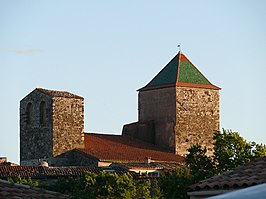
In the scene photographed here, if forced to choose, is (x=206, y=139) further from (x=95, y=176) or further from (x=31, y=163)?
(x=95, y=176)

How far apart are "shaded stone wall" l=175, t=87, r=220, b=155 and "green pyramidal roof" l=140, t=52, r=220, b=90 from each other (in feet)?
1.71

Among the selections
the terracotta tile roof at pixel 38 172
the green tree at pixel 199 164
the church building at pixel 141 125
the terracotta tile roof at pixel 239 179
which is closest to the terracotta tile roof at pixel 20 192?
the terracotta tile roof at pixel 239 179

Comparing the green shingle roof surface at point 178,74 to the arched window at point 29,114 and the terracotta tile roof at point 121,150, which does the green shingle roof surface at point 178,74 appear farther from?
the arched window at point 29,114

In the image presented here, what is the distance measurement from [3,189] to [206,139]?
6065 centimetres

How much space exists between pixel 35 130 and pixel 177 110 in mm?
10799

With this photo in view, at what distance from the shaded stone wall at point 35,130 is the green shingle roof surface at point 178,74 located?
10575 millimetres

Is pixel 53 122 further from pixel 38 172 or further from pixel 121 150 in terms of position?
pixel 38 172

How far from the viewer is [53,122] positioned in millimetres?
65250

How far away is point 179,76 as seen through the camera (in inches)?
2840

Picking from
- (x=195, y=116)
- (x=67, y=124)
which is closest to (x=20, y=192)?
(x=67, y=124)

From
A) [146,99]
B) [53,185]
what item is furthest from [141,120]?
[53,185]

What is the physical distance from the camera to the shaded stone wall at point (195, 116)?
71125 millimetres

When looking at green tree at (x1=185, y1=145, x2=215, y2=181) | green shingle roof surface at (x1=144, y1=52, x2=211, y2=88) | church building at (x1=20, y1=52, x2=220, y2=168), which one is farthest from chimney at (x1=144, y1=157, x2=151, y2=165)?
green tree at (x1=185, y1=145, x2=215, y2=181)

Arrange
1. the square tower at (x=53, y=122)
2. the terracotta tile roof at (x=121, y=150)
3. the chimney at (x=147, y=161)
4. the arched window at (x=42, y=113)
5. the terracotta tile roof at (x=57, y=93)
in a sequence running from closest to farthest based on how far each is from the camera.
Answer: the chimney at (x=147, y=161) → the terracotta tile roof at (x=121, y=150) → the square tower at (x=53, y=122) → the terracotta tile roof at (x=57, y=93) → the arched window at (x=42, y=113)
